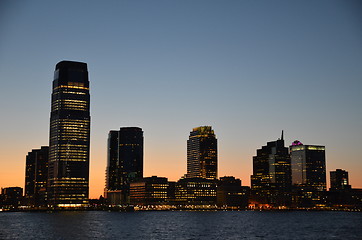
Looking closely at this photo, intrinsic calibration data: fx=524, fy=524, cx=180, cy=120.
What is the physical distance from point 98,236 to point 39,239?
15.7 meters

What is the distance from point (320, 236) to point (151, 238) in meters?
46.7

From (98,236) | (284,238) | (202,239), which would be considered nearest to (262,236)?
(284,238)

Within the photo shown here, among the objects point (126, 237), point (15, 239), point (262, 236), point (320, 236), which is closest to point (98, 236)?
point (126, 237)

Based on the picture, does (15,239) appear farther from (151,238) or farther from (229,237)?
(229,237)

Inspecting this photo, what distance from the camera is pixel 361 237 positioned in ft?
448

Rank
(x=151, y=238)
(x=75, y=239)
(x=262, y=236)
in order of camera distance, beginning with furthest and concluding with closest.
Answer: (x=262, y=236)
(x=151, y=238)
(x=75, y=239)

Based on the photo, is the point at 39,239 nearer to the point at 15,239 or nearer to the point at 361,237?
the point at 15,239

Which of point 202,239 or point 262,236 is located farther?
point 262,236

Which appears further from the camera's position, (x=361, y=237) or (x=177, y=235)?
(x=177, y=235)

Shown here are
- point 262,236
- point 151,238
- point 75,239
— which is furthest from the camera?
point 262,236

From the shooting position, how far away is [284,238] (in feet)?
452

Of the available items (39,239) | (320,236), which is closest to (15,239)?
(39,239)

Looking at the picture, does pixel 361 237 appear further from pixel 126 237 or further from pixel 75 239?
pixel 75 239

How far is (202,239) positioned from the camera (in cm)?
13325
